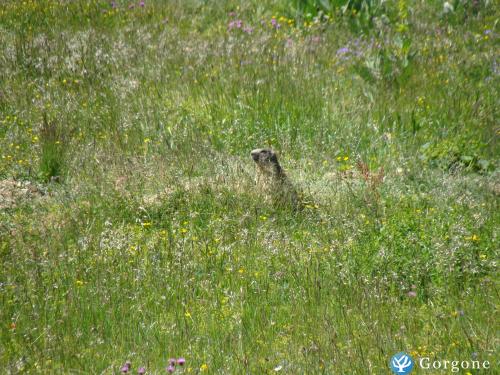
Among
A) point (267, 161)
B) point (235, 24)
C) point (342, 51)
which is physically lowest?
point (267, 161)

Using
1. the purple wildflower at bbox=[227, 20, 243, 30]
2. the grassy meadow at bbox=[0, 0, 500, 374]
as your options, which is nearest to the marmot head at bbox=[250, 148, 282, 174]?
the grassy meadow at bbox=[0, 0, 500, 374]

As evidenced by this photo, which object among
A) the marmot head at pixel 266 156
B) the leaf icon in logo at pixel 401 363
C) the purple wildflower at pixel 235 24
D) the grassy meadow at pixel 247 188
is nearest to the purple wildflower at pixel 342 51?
the grassy meadow at pixel 247 188

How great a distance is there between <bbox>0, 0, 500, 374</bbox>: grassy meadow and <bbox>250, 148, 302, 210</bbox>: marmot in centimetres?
8

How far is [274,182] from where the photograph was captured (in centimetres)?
574

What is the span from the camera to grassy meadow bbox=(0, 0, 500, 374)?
3969 mm

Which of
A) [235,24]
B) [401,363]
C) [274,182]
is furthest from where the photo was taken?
[235,24]

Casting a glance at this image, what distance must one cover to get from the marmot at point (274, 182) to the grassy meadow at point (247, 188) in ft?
0.27

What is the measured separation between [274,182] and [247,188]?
0.24 m

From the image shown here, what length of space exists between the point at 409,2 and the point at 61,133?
6.16 meters

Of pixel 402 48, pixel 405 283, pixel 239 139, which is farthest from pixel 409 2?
pixel 405 283

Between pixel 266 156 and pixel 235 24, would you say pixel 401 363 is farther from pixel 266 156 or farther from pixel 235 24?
pixel 235 24

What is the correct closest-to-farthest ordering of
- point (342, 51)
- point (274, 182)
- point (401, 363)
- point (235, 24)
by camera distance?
1. point (401, 363)
2. point (274, 182)
3. point (342, 51)
4. point (235, 24)

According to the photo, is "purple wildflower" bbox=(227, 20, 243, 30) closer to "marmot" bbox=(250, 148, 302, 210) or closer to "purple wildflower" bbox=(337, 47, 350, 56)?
"purple wildflower" bbox=(337, 47, 350, 56)

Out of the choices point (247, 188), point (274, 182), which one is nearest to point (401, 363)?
point (274, 182)
